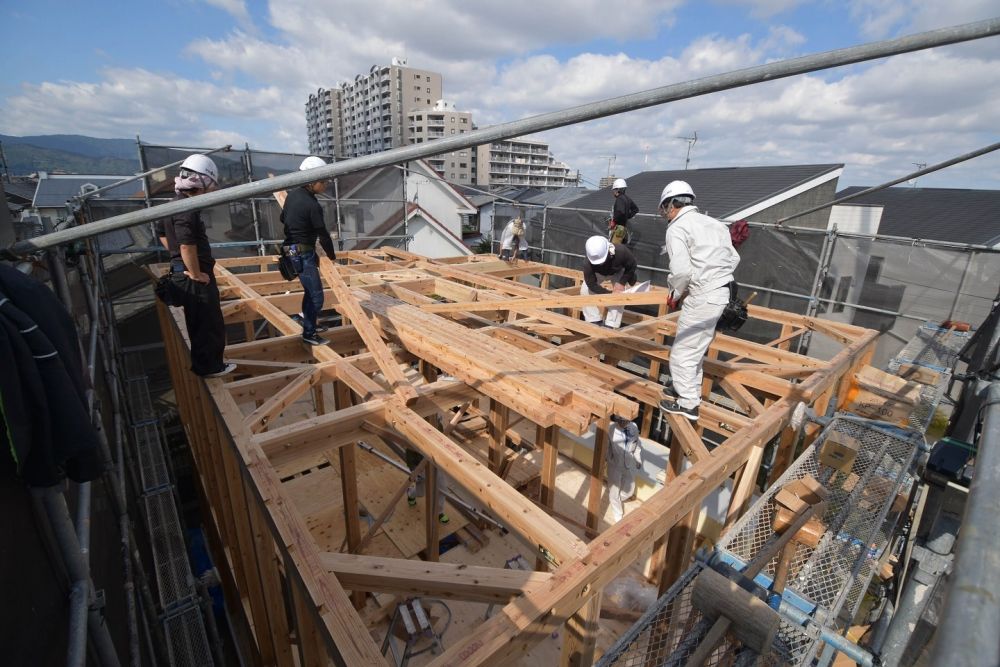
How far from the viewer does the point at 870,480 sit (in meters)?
3.30

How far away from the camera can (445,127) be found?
231ft

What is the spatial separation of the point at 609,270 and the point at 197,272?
233 inches

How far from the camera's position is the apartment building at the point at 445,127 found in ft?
217

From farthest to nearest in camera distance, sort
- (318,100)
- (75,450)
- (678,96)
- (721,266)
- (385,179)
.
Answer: (318,100) → (385,179) → (721,266) → (75,450) → (678,96)

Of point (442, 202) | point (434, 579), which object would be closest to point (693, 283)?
point (434, 579)

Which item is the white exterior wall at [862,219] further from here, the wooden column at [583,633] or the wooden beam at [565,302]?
the wooden column at [583,633]

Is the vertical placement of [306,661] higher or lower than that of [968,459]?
lower

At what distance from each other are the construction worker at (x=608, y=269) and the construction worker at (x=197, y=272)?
517 cm

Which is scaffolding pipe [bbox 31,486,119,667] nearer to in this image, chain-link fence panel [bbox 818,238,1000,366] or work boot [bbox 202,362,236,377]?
work boot [bbox 202,362,236,377]

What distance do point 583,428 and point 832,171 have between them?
1642 cm

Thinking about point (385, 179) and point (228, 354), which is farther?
point (385, 179)

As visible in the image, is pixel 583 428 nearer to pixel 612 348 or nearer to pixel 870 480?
pixel 870 480

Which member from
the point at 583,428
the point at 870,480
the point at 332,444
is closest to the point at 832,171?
the point at 870,480

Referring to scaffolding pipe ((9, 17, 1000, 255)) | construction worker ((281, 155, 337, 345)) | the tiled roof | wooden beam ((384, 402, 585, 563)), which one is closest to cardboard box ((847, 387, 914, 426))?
wooden beam ((384, 402, 585, 563))
